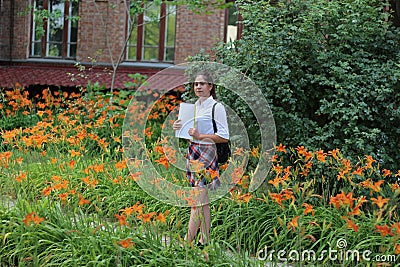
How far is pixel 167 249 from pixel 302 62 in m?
3.55

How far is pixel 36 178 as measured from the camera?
673cm

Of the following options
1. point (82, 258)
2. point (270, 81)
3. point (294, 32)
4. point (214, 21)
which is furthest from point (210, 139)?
point (214, 21)

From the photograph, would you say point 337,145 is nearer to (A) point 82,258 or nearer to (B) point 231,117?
(B) point 231,117

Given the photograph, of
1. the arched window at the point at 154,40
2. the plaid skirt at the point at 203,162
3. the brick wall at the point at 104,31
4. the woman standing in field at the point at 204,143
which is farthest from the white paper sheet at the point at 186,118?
the arched window at the point at 154,40

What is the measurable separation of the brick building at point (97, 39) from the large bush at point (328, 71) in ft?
27.6

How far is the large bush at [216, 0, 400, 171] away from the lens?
6.76m

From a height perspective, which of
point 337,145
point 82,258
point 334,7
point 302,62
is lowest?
point 82,258

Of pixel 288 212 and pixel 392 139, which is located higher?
pixel 392 139

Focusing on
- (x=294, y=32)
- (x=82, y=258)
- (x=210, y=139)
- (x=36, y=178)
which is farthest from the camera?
(x=294, y=32)

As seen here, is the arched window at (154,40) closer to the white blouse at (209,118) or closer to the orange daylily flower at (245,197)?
the white blouse at (209,118)

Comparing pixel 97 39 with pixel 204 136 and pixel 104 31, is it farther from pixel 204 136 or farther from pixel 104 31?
pixel 204 136

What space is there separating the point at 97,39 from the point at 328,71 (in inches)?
435

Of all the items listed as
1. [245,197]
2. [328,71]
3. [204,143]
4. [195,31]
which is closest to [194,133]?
[204,143]

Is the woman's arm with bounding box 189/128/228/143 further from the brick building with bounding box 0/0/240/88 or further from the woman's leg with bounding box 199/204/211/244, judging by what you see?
the brick building with bounding box 0/0/240/88
